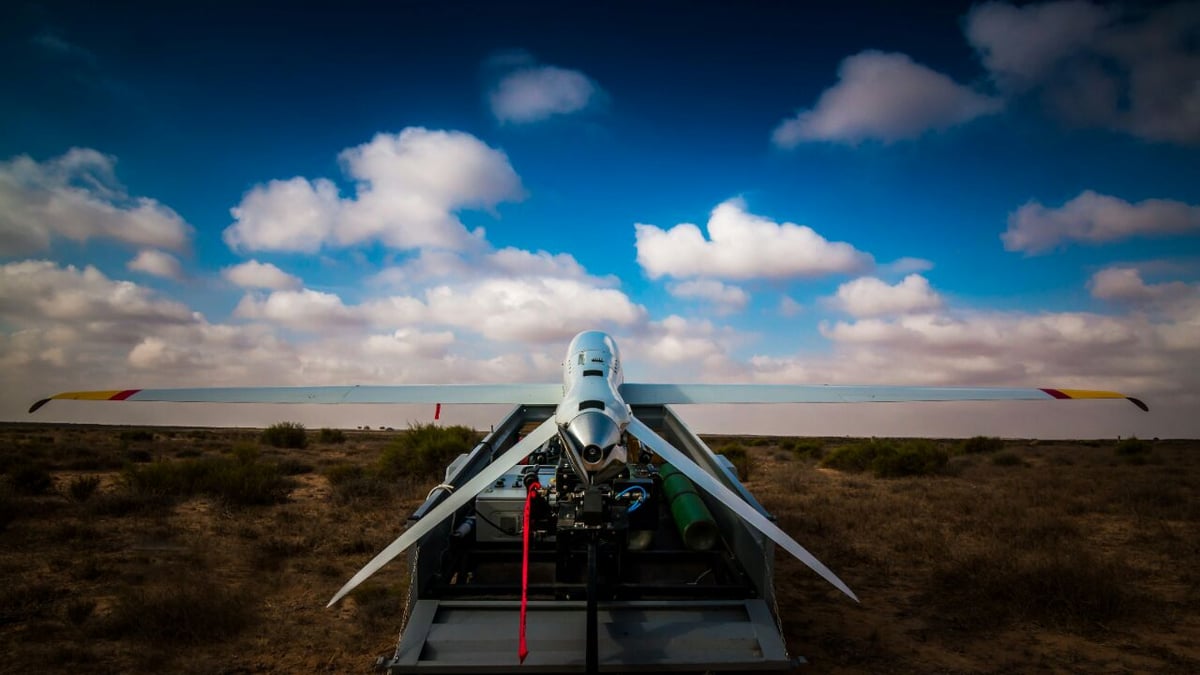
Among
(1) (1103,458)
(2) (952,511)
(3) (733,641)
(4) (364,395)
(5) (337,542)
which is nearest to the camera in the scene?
(3) (733,641)

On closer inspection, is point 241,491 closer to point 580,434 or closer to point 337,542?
point 337,542

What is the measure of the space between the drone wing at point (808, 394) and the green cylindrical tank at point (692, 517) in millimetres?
2878

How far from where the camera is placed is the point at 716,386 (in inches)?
479

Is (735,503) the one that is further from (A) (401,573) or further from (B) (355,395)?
(B) (355,395)

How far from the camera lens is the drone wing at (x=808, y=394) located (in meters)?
10.7

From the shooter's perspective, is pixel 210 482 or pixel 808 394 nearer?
pixel 808 394

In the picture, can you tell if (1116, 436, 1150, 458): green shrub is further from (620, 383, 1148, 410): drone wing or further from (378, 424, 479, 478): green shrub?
(378, 424, 479, 478): green shrub

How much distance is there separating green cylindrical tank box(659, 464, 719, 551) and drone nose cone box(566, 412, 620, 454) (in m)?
2.53

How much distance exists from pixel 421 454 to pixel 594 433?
49.8 ft

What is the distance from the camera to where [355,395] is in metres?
11.7

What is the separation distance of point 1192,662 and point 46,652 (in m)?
12.4

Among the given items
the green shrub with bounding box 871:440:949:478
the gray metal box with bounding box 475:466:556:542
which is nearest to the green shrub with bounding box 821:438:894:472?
the green shrub with bounding box 871:440:949:478

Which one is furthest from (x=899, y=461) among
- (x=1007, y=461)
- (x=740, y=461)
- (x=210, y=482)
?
(x=210, y=482)

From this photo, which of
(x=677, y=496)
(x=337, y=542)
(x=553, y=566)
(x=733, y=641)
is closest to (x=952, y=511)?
(x=677, y=496)
